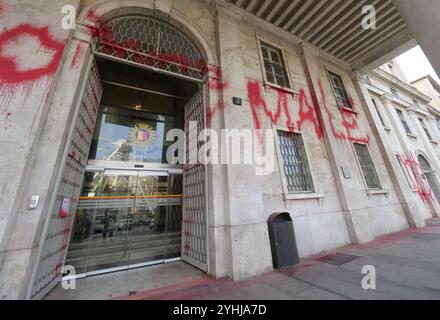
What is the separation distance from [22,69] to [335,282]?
6.32 m

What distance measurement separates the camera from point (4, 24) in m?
3.00

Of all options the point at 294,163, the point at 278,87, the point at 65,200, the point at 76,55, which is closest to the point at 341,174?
the point at 294,163

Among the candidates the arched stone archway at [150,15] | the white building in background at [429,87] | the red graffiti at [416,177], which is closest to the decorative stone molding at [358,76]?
the red graffiti at [416,177]

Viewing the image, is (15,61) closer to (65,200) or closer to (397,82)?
(65,200)

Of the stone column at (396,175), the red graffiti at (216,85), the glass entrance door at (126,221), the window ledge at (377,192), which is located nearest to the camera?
the glass entrance door at (126,221)

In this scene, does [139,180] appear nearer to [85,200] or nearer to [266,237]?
[85,200]

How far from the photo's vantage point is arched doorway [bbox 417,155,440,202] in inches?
410

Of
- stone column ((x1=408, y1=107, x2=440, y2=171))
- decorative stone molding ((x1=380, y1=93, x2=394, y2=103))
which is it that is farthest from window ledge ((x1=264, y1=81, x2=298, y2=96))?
stone column ((x1=408, y1=107, x2=440, y2=171))

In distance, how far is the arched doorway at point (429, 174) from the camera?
34.2 feet

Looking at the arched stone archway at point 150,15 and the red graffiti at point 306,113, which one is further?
the red graffiti at point 306,113

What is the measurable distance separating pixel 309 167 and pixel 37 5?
23.9 ft

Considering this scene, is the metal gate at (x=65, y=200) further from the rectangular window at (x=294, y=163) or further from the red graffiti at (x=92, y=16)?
the rectangular window at (x=294, y=163)

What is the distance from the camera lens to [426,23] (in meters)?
2.77

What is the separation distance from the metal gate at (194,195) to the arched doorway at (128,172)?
25 millimetres
